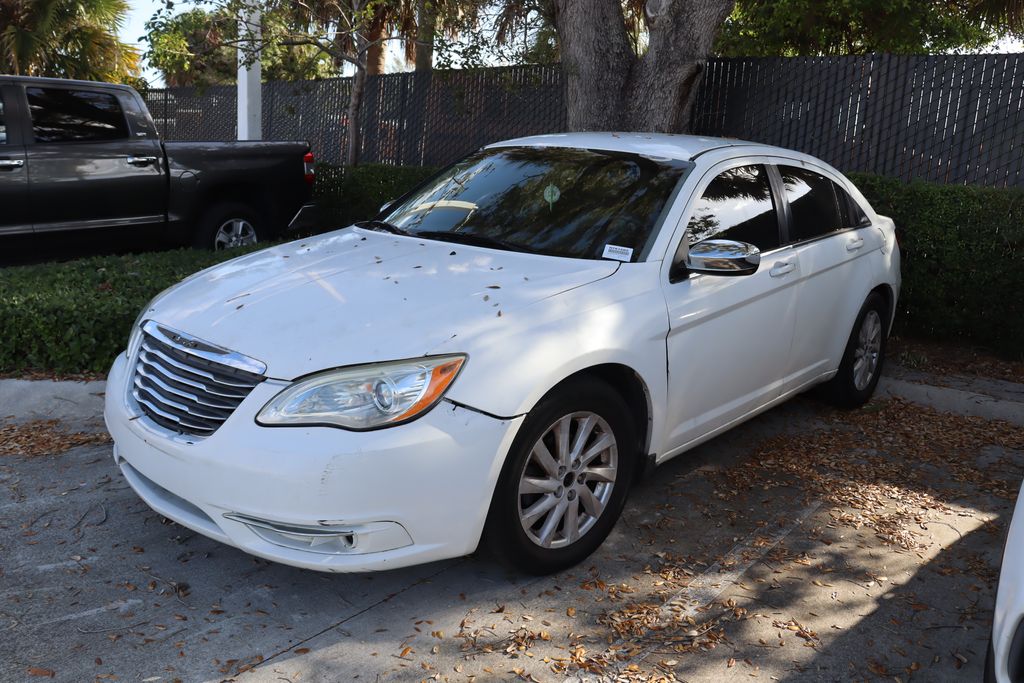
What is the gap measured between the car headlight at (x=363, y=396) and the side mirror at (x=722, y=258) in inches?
54.5

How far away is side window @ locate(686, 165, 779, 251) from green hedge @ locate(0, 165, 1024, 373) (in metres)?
2.97

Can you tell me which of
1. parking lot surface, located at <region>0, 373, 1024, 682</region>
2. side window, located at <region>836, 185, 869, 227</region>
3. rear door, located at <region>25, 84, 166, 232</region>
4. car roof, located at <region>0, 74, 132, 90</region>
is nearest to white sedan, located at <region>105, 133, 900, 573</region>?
parking lot surface, located at <region>0, 373, 1024, 682</region>

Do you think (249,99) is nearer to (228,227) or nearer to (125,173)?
(228,227)

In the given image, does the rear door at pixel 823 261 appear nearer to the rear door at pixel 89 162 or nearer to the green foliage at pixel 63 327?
the green foliage at pixel 63 327

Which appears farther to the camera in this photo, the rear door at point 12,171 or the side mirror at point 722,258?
the rear door at point 12,171

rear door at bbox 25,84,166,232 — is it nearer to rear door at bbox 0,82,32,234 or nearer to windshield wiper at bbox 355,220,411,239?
rear door at bbox 0,82,32,234

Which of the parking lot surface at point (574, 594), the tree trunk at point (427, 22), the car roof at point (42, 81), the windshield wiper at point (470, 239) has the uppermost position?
the tree trunk at point (427, 22)

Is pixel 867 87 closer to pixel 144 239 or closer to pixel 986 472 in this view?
pixel 986 472

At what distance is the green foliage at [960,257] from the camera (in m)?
7.00

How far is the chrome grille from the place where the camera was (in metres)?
3.36

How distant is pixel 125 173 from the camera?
830cm

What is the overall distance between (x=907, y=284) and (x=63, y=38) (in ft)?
44.7

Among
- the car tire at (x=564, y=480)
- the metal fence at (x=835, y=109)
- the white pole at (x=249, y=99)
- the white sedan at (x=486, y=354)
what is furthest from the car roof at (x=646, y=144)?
the white pole at (x=249, y=99)

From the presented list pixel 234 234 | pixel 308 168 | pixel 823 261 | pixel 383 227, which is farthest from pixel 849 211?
pixel 234 234
